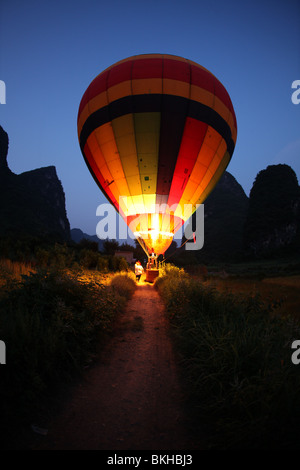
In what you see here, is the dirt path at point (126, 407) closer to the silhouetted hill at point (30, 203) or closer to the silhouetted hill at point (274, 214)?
the silhouetted hill at point (30, 203)

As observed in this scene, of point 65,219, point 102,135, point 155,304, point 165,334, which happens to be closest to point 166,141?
point 102,135

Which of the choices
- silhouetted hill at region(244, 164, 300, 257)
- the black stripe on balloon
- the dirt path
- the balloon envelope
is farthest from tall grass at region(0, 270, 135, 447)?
silhouetted hill at region(244, 164, 300, 257)

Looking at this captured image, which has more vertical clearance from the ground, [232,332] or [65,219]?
[65,219]

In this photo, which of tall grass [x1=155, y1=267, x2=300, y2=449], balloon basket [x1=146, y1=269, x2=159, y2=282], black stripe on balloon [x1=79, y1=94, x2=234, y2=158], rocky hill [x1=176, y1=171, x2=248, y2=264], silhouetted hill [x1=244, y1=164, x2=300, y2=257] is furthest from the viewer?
rocky hill [x1=176, y1=171, x2=248, y2=264]

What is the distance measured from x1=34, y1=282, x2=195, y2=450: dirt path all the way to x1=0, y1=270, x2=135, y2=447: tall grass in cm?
38

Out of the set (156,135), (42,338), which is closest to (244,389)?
(42,338)

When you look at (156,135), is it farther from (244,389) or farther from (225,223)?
(225,223)

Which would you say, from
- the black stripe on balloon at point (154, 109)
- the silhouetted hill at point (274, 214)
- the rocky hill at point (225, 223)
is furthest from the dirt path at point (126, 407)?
the silhouetted hill at point (274, 214)

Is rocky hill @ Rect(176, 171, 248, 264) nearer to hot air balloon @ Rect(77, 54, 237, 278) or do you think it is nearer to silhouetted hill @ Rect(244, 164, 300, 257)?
silhouetted hill @ Rect(244, 164, 300, 257)

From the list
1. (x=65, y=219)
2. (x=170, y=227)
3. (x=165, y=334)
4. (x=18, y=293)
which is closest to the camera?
(x=18, y=293)

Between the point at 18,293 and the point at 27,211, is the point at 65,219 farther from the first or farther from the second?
the point at 18,293

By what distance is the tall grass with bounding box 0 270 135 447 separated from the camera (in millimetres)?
2560
